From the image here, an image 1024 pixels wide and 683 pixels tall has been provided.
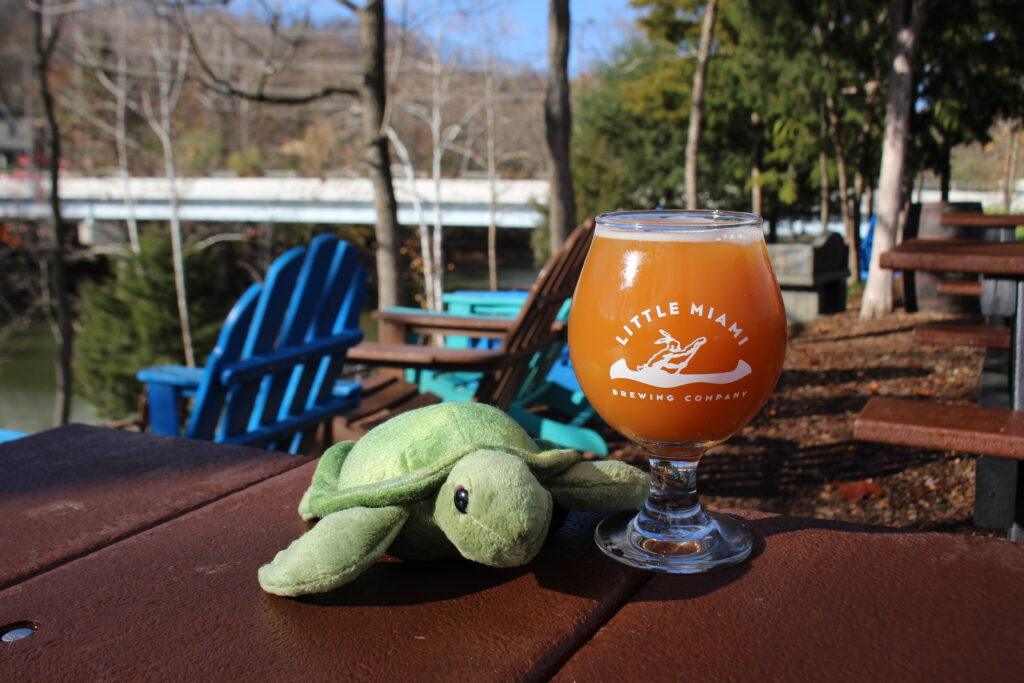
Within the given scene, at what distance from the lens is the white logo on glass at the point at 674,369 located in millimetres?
813

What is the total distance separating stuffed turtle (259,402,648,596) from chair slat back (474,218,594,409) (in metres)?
2.82

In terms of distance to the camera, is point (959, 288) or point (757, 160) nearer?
point (959, 288)

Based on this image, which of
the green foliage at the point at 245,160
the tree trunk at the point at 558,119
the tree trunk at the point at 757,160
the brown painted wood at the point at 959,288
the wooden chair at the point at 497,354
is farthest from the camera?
the green foliage at the point at 245,160

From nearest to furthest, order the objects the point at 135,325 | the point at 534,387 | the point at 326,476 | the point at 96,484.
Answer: the point at 326,476, the point at 96,484, the point at 534,387, the point at 135,325

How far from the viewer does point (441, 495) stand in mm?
766

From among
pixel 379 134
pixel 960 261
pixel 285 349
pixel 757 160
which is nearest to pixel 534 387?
pixel 285 349

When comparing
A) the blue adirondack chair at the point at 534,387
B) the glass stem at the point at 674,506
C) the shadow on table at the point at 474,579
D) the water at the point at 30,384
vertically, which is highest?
the glass stem at the point at 674,506

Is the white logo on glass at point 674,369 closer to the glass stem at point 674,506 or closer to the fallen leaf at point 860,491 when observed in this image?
the glass stem at point 674,506

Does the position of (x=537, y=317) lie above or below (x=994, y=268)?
below

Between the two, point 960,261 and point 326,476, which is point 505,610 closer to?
point 326,476

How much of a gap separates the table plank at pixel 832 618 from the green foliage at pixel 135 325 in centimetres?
2256

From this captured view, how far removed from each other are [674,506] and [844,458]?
3.89 m

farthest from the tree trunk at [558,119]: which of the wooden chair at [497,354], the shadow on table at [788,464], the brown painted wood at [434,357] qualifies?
the brown painted wood at [434,357]

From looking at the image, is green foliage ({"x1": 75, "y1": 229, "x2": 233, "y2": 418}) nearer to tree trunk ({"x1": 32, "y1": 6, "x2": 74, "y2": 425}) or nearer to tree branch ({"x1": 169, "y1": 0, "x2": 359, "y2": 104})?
tree trunk ({"x1": 32, "y1": 6, "x2": 74, "y2": 425})
